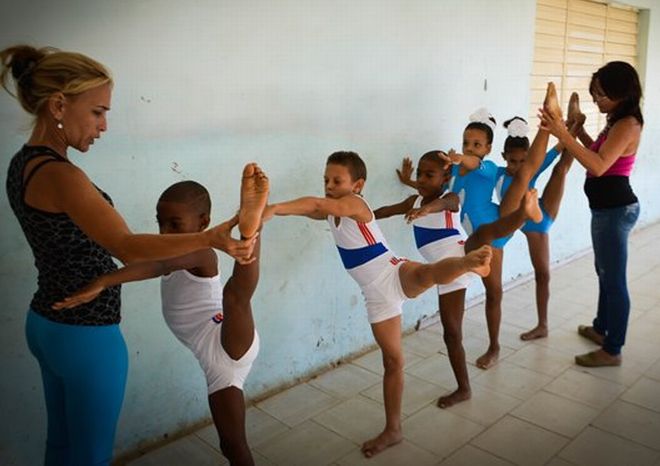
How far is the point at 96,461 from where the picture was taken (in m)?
1.63

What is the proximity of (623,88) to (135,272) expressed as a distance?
2.53m

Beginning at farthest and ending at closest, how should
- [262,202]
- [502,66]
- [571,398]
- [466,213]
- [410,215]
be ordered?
[502,66] < [466,213] < [571,398] < [410,215] < [262,202]

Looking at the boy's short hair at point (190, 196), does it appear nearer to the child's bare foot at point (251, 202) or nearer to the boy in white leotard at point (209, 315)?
the boy in white leotard at point (209, 315)

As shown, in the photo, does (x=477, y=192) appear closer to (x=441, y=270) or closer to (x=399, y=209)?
(x=399, y=209)

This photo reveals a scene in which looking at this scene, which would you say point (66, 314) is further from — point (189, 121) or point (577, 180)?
point (577, 180)

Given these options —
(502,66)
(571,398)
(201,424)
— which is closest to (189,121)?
(201,424)

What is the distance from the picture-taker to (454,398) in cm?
289

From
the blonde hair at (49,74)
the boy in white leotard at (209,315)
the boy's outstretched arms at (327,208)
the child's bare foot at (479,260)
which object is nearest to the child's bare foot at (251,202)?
the boy in white leotard at (209,315)

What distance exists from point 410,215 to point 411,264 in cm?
39

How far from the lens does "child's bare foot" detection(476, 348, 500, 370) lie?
3.30 meters

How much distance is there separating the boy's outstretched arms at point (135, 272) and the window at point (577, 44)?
11.9 ft

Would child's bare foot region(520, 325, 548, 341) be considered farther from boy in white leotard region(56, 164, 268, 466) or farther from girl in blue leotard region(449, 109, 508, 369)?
boy in white leotard region(56, 164, 268, 466)

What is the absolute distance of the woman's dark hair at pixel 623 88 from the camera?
9.47 feet

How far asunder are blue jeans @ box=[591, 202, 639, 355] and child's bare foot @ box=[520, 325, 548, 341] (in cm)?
46
